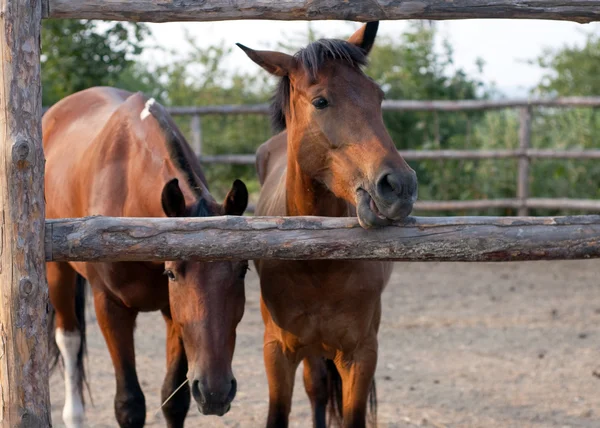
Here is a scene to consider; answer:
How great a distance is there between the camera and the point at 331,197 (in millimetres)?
3125

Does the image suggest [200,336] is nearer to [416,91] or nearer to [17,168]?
[17,168]

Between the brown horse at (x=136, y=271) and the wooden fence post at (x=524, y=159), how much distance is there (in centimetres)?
550

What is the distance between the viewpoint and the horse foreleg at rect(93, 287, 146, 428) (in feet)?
12.3

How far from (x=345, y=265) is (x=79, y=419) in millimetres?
2018

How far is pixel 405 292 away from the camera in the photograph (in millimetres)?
7574

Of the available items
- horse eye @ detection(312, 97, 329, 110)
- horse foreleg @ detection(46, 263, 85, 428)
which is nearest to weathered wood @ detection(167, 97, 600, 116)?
horse foreleg @ detection(46, 263, 85, 428)

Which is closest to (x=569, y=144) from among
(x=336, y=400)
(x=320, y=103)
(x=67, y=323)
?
(x=336, y=400)

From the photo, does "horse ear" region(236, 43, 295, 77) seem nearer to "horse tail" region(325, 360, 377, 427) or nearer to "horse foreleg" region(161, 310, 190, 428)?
"horse foreleg" region(161, 310, 190, 428)

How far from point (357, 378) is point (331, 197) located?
839mm

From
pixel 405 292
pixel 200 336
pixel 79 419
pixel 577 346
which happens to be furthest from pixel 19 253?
pixel 405 292

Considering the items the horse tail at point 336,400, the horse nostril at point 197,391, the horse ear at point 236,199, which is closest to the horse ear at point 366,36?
the horse ear at point 236,199

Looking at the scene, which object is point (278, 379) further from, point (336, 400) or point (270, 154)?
point (270, 154)

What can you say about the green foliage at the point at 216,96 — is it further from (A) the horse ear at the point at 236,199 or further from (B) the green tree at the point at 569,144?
(A) the horse ear at the point at 236,199

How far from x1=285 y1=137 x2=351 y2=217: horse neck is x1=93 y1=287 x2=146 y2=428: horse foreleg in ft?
3.93
